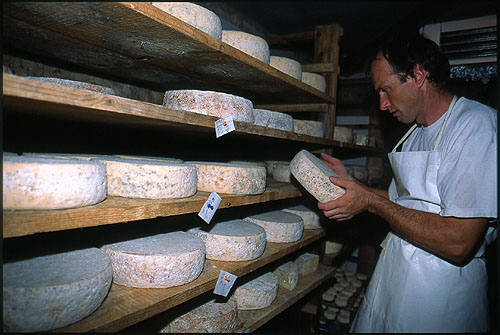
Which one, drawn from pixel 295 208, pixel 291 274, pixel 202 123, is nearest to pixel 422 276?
pixel 291 274

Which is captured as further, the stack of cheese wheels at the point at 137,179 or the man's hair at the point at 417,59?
the man's hair at the point at 417,59

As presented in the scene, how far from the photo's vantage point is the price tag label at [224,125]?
1.66 metres

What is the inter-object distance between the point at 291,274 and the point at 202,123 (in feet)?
5.65

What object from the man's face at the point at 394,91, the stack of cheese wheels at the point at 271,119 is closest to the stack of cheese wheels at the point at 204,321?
the stack of cheese wheels at the point at 271,119

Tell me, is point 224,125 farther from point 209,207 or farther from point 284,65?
point 284,65

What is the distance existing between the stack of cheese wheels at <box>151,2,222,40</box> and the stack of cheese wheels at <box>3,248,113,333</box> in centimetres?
126

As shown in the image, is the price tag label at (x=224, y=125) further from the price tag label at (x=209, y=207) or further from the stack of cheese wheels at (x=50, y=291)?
the stack of cheese wheels at (x=50, y=291)

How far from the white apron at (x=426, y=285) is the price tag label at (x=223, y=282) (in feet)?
3.66

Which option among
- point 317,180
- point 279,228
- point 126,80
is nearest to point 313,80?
point 317,180

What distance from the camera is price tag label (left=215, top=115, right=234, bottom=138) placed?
1661 mm

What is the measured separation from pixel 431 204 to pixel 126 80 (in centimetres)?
241

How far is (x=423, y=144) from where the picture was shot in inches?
82.5

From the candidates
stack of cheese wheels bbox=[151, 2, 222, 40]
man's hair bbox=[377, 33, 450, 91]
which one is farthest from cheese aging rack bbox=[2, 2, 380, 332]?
man's hair bbox=[377, 33, 450, 91]

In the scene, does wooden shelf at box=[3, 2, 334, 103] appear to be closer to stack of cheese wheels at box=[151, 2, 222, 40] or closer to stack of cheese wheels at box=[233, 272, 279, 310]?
stack of cheese wheels at box=[151, 2, 222, 40]
